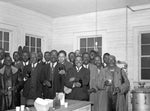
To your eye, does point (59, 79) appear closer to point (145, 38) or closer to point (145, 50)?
point (145, 50)

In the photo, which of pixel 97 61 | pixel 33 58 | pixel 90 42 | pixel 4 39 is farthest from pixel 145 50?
pixel 4 39

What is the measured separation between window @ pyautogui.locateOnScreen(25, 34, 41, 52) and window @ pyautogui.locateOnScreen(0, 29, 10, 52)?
655 millimetres

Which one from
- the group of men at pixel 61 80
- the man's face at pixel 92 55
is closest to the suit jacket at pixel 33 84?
the group of men at pixel 61 80

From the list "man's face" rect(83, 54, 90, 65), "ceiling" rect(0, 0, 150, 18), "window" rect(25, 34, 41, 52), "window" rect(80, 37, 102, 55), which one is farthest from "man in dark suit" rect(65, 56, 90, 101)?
"window" rect(25, 34, 41, 52)

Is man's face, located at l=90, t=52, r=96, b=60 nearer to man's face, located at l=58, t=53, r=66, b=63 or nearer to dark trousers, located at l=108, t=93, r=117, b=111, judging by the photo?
man's face, located at l=58, t=53, r=66, b=63

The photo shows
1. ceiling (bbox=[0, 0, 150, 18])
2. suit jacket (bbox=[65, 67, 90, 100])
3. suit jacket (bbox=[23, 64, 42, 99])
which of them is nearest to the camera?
suit jacket (bbox=[65, 67, 90, 100])

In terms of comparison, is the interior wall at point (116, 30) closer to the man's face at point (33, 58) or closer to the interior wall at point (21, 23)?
the interior wall at point (21, 23)

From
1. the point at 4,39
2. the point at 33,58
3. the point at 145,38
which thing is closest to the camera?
the point at 33,58

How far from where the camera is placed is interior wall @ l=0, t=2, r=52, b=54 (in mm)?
5177

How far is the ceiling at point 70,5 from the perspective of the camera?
5055 mm

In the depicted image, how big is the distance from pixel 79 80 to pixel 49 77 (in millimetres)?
737

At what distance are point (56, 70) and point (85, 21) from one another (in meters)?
2.61

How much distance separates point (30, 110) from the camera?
243 centimetres

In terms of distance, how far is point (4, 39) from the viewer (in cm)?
524
